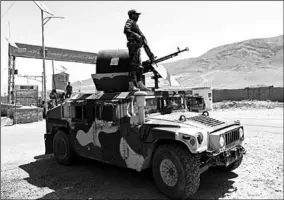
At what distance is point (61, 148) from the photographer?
6.84 metres

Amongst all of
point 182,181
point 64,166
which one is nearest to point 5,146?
point 64,166

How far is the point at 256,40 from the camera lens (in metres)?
94.4

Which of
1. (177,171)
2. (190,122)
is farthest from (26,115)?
(177,171)

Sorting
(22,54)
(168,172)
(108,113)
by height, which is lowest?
(168,172)

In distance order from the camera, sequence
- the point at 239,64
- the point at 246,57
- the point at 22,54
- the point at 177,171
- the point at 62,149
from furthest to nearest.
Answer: the point at 246,57 < the point at 239,64 < the point at 22,54 < the point at 62,149 < the point at 177,171

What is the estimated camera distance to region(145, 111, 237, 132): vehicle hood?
4.70 meters

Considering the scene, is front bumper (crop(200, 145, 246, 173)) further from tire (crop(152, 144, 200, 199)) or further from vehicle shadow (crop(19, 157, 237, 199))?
vehicle shadow (crop(19, 157, 237, 199))

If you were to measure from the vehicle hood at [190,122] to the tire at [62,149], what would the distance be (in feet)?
7.84

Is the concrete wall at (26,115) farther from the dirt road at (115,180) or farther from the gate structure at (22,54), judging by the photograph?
the dirt road at (115,180)

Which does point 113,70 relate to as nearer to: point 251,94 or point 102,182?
point 102,182

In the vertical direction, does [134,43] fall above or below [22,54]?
below

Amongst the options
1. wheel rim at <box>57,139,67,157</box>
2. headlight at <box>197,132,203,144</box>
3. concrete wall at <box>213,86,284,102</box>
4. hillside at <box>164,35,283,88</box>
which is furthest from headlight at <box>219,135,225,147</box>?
hillside at <box>164,35,283,88</box>

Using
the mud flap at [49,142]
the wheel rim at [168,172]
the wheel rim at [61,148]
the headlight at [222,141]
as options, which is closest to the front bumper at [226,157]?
the headlight at [222,141]

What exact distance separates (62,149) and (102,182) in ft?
5.67
